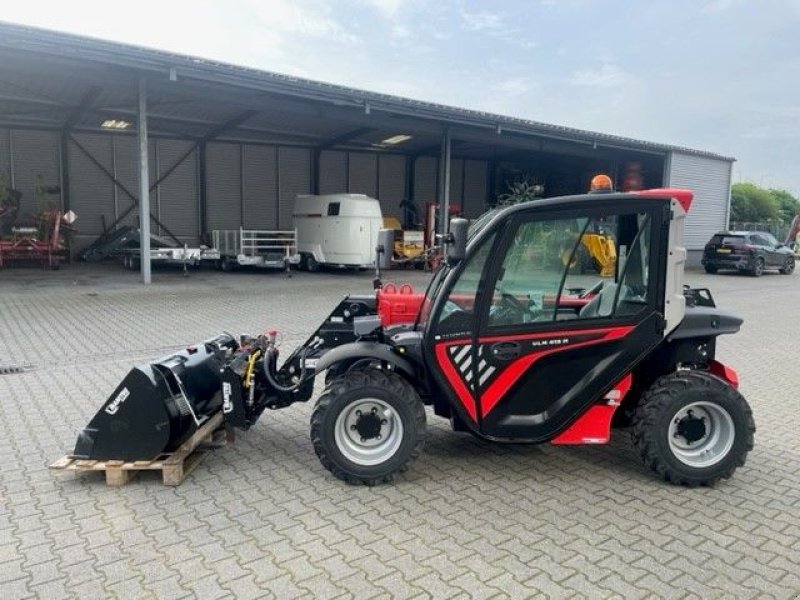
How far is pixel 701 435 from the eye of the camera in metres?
4.22

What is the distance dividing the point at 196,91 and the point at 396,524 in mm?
13949

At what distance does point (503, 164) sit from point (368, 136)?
9.12 m

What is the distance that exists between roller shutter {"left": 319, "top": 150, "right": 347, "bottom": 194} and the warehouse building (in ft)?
0.19

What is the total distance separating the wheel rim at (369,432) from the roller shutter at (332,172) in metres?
23.0

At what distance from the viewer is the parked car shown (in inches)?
886

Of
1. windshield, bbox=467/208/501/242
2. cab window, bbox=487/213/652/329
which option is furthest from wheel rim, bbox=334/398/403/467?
windshield, bbox=467/208/501/242

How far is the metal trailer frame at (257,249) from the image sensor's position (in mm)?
19422

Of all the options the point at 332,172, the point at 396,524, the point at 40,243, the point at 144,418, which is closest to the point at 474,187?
the point at 332,172

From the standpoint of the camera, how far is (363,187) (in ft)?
89.6

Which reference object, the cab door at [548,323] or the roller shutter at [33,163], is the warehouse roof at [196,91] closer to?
the roller shutter at [33,163]

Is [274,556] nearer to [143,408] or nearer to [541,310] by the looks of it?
[143,408]

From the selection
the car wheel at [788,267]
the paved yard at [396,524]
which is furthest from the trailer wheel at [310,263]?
the car wheel at [788,267]

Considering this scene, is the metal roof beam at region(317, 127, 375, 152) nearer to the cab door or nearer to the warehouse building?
the warehouse building

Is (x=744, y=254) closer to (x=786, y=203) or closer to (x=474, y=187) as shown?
(x=474, y=187)
